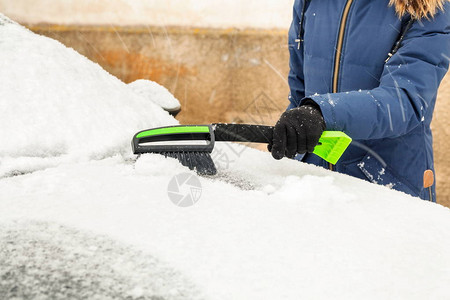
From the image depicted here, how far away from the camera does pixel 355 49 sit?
1159 mm

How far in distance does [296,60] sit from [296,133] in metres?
0.68

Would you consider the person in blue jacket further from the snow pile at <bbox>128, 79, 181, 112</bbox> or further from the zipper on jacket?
the snow pile at <bbox>128, 79, 181, 112</bbox>

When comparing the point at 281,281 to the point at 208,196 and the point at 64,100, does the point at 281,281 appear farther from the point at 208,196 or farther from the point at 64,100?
the point at 64,100

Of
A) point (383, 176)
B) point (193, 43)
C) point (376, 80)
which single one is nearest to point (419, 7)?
point (376, 80)

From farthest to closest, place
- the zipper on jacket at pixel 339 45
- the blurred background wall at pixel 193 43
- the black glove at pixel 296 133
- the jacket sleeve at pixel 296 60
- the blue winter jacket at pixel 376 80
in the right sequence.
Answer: the blurred background wall at pixel 193 43 → the jacket sleeve at pixel 296 60 → the zipper on jacket at pixel 339 45 → the blue winter jacket at pixel 376 80 → the black glove at pixel 296 133

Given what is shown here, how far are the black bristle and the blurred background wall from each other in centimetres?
252

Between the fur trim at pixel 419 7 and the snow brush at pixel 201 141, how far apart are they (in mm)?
409

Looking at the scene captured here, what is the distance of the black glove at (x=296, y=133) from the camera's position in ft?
2.85

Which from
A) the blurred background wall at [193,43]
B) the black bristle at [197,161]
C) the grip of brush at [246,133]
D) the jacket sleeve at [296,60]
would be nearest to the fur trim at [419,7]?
the jacket sleeve at [296,60]

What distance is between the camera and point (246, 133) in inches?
35.5

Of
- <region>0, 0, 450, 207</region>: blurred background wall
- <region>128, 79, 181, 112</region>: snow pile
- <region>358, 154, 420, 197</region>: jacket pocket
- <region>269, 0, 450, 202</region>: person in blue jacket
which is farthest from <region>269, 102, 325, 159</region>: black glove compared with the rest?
<region>0, 0, 450, 207</region>: blurred background wall

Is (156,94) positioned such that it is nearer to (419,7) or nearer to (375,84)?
(375,84)

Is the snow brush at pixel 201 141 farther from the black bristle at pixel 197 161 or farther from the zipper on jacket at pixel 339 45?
the zipper on jacket at pixel 339 45

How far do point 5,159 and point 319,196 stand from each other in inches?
26.4
